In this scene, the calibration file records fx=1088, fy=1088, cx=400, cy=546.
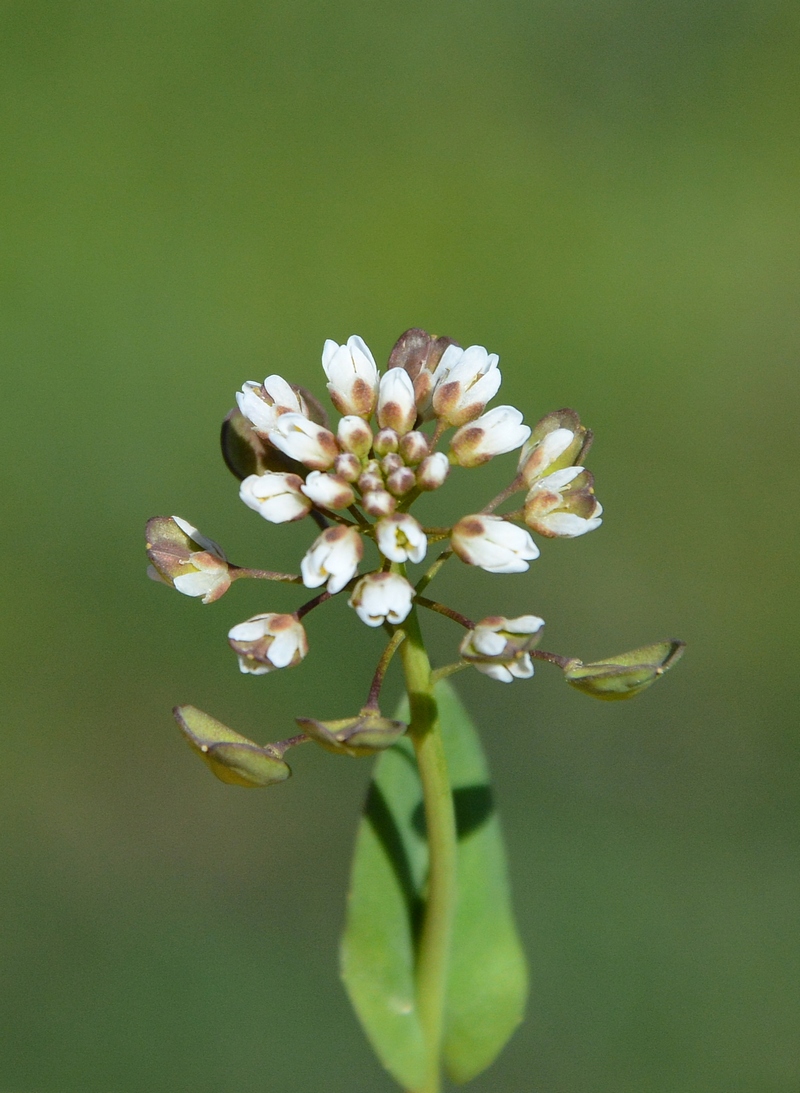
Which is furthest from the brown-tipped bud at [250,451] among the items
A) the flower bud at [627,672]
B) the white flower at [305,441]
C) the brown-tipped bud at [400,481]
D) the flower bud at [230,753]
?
the flower bud at [627,672]

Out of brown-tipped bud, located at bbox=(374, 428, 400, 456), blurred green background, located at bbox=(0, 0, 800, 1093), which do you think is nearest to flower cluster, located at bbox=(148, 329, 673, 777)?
brown-tipped bud, located at bbox=(374, 428, 400, 456)

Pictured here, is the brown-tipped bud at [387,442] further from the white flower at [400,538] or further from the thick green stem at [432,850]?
the thick green stem at [432,850]

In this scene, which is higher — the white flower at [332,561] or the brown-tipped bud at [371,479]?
the brown-tipped bud at [371,479]

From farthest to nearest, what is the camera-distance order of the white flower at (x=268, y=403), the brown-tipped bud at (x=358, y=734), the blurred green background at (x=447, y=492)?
the blurred green background at (x=447, y=492) < the white flower at (x=268, y=403) < the brown-tipped bud at (x=358, y=734)

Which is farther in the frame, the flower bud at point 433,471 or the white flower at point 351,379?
the white flower at point 351,379

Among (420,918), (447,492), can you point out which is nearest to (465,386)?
(420,918)

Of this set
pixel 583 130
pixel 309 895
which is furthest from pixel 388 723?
pixel 583 130

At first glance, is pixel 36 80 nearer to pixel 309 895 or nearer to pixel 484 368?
pixel 309 895
